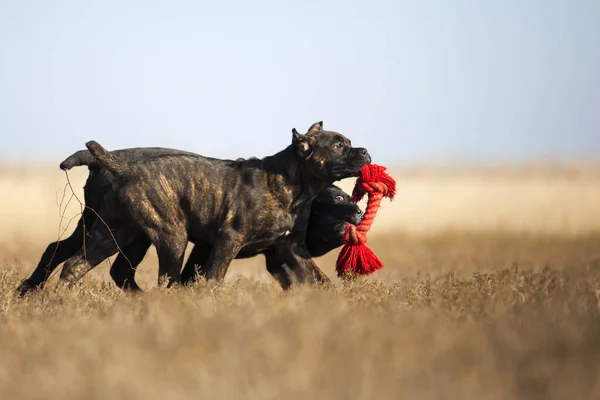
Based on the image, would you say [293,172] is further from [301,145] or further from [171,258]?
[171,258]

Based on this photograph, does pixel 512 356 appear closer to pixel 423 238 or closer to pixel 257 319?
pixel 257 319

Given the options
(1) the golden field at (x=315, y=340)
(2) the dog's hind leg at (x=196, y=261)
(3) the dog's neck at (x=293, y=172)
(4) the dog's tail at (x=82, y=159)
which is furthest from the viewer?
(2) the dog's hind leg at (x=196, y=261)

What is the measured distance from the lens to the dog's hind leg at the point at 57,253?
35.4 ft

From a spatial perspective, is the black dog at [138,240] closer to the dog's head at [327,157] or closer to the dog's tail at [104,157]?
the dog's tail at [104,157]

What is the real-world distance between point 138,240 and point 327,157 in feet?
7.45

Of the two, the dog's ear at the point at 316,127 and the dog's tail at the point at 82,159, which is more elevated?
the dog's ear at the point at 316,127

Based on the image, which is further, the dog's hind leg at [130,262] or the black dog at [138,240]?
the dog's hind leg at [130,262]

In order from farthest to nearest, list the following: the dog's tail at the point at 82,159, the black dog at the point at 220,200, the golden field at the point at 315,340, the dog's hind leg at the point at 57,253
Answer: the dog's hind leg at the point at 57,253 < the dog's tail at the point at 82,159 < the black dog at the point at 220,200 < the golden field at the point at 315,340

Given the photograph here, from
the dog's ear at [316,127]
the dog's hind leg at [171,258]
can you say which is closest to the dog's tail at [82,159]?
the dog's hind leg at [171,258]

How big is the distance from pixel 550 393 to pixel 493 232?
13.3 m

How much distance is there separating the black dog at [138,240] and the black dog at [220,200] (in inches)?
10.0

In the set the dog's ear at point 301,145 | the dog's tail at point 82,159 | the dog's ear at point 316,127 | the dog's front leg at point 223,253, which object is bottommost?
the dog's front leg at point 223,253

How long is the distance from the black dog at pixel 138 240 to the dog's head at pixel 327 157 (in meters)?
0.63

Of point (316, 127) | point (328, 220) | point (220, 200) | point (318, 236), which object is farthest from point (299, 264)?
point (316, 127)
